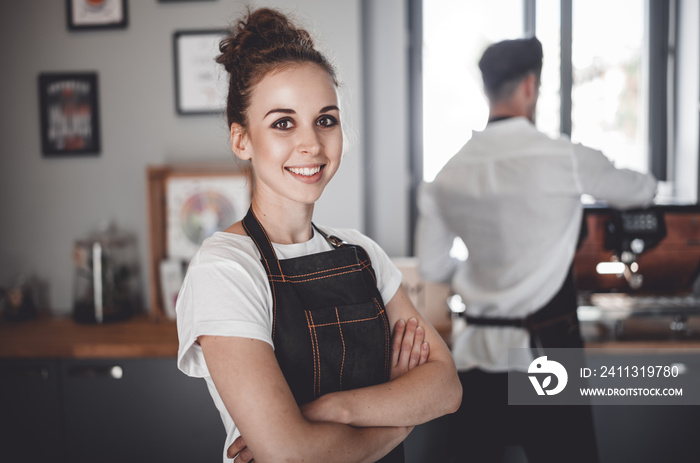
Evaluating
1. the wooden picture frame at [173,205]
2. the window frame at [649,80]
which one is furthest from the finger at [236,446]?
the window frame at [649,80]

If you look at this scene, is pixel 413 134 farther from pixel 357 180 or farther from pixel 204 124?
pixel 204 124

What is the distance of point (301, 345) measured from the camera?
0.99 m

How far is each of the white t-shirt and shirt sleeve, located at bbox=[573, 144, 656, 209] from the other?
3.99ft

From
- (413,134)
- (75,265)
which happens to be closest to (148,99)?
(75,265)

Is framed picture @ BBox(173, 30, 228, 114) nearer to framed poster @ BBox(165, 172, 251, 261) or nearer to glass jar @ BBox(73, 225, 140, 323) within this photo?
framed poster @ BBox(165, 172, 251, 261)

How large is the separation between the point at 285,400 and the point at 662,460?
1.89m

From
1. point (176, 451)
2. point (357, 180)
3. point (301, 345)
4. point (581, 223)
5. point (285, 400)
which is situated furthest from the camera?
point (357, 180)

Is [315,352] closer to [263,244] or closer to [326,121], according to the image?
[263,244]

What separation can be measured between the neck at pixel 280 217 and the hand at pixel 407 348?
300mm

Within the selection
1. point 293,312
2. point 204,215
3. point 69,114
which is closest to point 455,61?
point 204,215

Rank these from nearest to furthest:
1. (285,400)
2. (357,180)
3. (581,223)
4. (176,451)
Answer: (285,400)
(581,223)
(176,451)
(357,180)

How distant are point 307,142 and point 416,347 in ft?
→ 1.57

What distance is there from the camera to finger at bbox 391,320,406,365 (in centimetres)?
116

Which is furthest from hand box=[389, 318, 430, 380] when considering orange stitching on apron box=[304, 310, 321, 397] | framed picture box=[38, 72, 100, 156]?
framed picture box=[38, 72, 100, 156]
